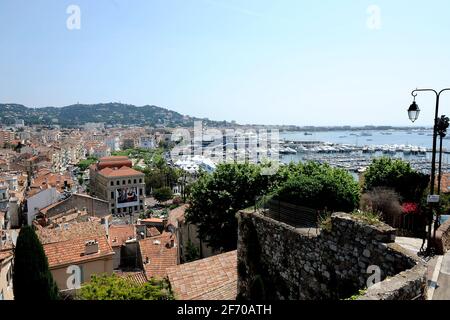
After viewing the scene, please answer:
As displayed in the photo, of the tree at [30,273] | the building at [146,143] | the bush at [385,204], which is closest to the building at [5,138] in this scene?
the building at [146,143]

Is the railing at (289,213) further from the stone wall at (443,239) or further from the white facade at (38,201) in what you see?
the white facade at (38,201)

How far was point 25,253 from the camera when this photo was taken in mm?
13617

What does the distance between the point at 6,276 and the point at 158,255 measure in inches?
300

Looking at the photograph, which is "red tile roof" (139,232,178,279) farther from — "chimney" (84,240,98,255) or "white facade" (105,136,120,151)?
"white facade" (105,136,120,151)

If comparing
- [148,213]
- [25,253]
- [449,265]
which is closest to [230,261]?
[449,265]

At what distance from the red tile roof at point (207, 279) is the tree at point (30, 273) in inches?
209

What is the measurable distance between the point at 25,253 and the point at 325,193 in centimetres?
1114

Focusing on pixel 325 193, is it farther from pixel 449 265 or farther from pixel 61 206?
pixel 61 206

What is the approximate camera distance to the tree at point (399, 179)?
52.2 feet

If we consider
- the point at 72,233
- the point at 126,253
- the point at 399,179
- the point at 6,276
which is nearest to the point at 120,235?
the point at 126,253

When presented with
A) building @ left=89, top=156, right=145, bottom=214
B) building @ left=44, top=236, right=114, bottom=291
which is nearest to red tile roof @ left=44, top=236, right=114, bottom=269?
building @ left=44, top=236, right=114, bottom=291

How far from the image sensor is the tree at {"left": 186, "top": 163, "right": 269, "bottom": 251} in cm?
1695

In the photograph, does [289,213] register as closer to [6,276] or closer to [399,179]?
[399,179]

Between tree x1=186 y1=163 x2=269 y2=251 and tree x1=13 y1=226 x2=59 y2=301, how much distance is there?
709 cm
